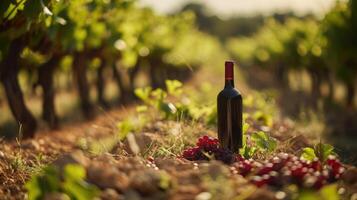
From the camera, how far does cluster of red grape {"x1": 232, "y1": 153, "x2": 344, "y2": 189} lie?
10.0 ft

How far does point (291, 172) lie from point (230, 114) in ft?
3.04

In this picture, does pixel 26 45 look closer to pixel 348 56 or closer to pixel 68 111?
pixel 68 111

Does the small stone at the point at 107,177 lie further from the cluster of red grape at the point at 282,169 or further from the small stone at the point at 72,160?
the cluster of red grape at the point at 282,169

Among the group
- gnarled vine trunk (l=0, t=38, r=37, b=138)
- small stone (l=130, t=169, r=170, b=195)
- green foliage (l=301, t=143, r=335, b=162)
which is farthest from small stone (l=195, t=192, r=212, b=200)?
gnarled vine trunk (l=0, t=38, r=37, b=138)

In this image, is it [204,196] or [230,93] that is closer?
[204,196]

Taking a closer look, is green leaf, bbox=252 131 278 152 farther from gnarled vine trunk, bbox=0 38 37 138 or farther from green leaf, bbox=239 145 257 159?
gnarled vine trunk, bbox=0 38 37 138

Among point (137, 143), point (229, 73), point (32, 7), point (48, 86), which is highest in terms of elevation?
point (32, 7)

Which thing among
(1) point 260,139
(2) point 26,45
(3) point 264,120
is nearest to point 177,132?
(1) point 260,139

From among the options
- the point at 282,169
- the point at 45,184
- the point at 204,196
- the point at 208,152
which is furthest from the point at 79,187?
the point at 208,152

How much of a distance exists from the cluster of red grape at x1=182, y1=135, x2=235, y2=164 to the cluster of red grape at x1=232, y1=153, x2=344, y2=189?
24 centimetres

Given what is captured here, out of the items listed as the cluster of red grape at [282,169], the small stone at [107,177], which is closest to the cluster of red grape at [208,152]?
the cluster of red grape at [282,169]

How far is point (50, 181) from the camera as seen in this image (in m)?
2.62

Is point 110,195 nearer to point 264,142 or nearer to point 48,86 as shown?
point 264,142

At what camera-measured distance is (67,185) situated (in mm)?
2627
